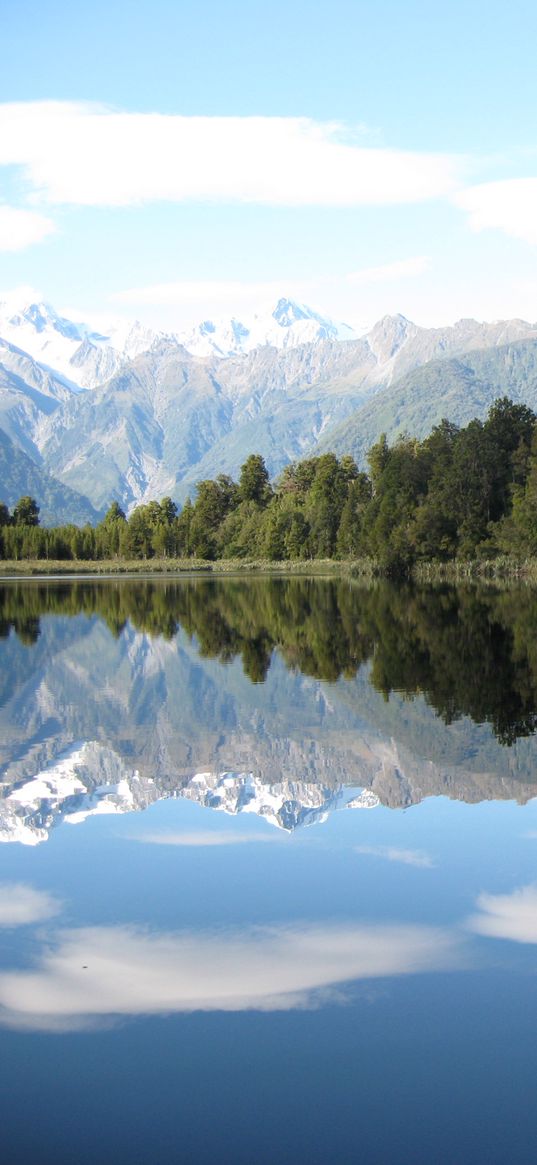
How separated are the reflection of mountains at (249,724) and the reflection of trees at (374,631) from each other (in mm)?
238

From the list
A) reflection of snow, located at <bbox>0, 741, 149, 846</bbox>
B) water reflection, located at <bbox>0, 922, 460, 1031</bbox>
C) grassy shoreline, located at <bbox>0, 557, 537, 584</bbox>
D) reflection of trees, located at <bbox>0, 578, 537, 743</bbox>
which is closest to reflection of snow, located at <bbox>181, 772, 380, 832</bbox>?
reflection of snow, located at <bbox>0, 741, 149, 846</bbox>

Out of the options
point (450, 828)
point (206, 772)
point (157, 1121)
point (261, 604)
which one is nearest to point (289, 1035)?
point (157, 1121)

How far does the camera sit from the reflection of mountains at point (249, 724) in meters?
21.5

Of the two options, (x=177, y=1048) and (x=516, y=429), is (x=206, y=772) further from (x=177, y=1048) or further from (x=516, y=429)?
(x=516, y=429)

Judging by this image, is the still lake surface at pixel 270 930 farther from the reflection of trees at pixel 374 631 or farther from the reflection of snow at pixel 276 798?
the reflection of trees at pixel 374 631

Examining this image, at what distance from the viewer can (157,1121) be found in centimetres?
965

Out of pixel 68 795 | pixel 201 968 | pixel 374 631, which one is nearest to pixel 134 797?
pixel 68 795

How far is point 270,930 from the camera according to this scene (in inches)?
546

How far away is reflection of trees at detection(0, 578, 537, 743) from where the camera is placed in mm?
34344

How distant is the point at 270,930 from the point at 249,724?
14920 mm

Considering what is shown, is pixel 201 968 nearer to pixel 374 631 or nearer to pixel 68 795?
pixel 68 795

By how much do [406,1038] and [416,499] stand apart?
138m

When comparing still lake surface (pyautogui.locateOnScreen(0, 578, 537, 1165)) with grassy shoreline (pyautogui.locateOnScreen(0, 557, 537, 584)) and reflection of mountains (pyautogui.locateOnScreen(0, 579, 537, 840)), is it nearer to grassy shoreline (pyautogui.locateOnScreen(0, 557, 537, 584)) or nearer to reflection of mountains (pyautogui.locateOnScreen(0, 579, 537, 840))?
reflection of mountains (pyautogui.locateOnScreen(0, 579, 537, 840))

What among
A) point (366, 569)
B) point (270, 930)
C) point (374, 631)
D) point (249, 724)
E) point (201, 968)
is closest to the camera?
point (201, 968)
